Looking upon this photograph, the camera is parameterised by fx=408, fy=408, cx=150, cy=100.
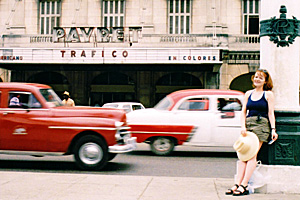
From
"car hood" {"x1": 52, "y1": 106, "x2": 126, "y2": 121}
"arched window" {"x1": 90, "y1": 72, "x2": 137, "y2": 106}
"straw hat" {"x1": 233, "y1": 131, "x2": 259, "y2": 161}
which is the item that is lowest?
"straw hat" {"x1": 233, "y1": 131, "x2": 259, "y2": 161}

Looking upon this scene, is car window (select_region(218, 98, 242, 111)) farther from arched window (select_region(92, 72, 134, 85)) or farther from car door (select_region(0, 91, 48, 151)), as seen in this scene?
arched window (select_region(92, 72, 134, 85))

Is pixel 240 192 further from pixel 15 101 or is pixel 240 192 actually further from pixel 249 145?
pixel 15 101

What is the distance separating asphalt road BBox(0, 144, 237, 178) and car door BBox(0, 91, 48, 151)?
576 millimetres

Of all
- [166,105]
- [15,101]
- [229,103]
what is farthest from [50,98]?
[229,103]

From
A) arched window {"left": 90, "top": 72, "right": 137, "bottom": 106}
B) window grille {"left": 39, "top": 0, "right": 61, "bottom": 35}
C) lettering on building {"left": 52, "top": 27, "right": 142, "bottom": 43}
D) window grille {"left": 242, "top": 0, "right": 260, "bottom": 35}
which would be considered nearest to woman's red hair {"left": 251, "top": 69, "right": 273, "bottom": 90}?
lettering on building {"left": 52, "top": 27, "right": 142, "bottom": 43}

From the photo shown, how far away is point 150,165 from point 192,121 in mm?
2106

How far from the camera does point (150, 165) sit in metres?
10.2

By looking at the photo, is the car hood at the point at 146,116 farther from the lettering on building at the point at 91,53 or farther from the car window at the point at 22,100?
the lettering on building at the point at 91,53

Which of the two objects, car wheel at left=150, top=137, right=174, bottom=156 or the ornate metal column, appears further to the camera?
car wheel at left=150, top=137, right=174, bottom=156

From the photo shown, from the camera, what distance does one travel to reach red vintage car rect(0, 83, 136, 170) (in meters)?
9.04

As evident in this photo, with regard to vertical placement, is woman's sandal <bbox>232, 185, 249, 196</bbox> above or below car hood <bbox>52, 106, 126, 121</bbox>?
below

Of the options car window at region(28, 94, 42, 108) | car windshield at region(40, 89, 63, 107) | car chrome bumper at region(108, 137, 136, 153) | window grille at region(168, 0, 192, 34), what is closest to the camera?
car chrome bumper at region(108, 137, 136, 153)

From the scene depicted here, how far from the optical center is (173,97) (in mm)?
12062

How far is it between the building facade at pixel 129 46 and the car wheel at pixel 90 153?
14.4m
